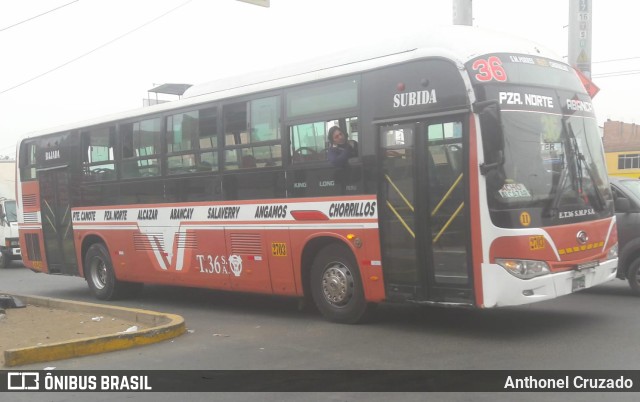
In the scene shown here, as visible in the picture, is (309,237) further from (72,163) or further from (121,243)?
(72,163)

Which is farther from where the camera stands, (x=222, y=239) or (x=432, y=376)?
(x=222, y=239)

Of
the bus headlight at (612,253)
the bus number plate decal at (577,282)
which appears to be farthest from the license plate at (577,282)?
the bus headlight at (612,253)

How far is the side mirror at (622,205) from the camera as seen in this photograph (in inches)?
397

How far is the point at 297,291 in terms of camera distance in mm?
9359

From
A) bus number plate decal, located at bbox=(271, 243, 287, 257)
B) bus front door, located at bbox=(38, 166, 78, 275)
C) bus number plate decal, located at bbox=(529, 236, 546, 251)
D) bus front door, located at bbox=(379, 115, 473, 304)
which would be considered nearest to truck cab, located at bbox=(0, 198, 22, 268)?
bus front door, located at bbox=(38, 166, 78, 275)

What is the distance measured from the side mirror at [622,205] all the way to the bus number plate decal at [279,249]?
516 cm

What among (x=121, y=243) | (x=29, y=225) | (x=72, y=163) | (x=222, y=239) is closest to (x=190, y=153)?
(x=222, y=239)

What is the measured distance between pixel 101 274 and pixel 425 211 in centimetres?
808

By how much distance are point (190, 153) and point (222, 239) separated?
160 centimetres

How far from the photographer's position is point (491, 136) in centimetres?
719

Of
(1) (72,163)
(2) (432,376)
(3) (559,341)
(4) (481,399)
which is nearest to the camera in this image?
(4) (481,399)

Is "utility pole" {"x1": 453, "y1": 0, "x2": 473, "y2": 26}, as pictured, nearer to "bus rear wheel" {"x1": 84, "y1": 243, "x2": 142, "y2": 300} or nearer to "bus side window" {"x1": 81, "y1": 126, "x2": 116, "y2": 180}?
"bus side window" {"x1": 81, "y1": 126, "x2": 116, "y2": 180}

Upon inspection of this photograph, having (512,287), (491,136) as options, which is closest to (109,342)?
(512,287)

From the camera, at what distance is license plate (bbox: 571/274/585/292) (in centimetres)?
759
